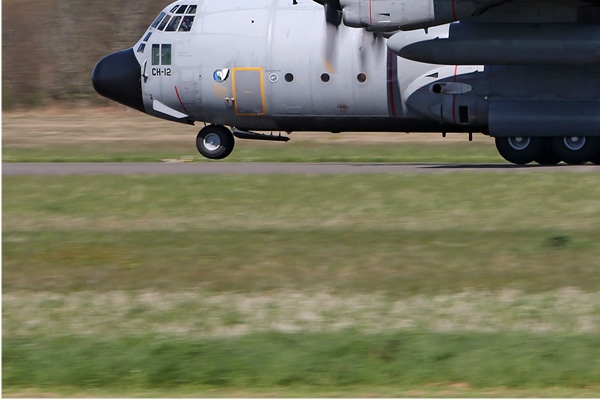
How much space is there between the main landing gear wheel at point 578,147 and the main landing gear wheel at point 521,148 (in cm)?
37

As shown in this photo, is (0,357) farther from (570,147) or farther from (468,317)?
(570,147)

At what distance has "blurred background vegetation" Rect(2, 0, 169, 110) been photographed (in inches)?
1861

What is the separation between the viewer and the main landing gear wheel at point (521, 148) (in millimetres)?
21281

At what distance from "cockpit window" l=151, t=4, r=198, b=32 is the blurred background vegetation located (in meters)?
23.0

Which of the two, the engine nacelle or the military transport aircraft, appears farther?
the military transport aircraft

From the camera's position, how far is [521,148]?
21.4 metres

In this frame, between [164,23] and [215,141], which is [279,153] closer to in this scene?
[215,141]

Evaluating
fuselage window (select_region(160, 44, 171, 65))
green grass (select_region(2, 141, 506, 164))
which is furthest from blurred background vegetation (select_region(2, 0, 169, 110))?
fuselage window (select_region(160, 44, 171, 65))

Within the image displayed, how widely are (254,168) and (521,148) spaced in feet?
18.3

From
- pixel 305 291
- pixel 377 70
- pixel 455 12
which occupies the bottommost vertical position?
pixel 305 291

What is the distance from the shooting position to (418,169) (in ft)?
67.6

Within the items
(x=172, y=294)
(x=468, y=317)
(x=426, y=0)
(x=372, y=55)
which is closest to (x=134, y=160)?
(x=372, y=55)

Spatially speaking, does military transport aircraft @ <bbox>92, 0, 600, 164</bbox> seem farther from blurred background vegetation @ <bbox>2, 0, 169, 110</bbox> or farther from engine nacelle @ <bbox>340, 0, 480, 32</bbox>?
blurred background vegetation @ <bbox>2, 0, 169, 110</bbox>

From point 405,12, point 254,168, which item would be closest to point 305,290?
point 405,12
